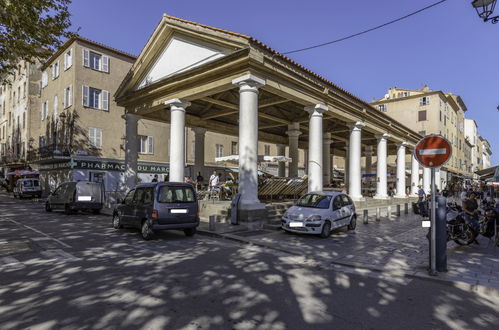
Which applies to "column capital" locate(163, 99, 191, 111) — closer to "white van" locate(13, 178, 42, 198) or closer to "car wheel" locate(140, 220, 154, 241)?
"car wheel" locate(140, 220, 154, 241)

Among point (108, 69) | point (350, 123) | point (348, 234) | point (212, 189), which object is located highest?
point (108, 69)

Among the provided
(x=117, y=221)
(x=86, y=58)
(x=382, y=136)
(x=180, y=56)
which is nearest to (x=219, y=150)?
(x=86, y=58)

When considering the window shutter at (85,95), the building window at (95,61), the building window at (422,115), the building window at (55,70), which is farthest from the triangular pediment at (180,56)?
the building window at (422,115)

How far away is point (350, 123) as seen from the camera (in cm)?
1830

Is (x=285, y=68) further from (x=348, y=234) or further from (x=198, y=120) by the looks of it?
(x=198, y=120)

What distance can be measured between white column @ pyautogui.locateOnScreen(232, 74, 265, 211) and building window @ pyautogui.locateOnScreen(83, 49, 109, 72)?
1921cm

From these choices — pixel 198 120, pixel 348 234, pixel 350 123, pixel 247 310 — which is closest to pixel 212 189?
pixel 198 120

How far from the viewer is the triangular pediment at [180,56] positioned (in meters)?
12.9

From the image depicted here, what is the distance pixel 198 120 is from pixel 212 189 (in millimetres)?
5519

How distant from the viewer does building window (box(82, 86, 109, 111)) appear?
25391 mm

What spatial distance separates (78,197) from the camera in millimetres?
15375

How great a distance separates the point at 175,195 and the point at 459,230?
7478mm

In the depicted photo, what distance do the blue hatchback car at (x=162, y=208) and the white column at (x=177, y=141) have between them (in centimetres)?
417

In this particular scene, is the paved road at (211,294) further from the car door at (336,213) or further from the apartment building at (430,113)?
the apartment building at (430,113)
